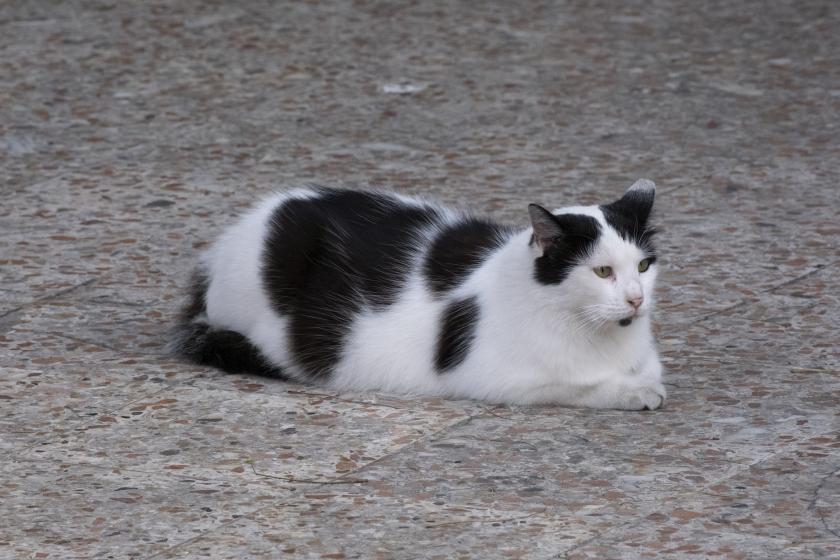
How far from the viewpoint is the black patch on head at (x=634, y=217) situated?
4.79m

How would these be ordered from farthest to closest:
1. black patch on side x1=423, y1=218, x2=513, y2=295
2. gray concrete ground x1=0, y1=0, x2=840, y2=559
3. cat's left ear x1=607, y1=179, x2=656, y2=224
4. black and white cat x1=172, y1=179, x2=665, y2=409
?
black patch on side x1=423, y1=218, x2=513, y2=295, cat's left ear x1=607, y1=179, x2=656, y2=224, black and white cat x1=172, y1=179, x2=665, y2=409, gray concrete ground x1=0, y1=0, x2=840, y2=559

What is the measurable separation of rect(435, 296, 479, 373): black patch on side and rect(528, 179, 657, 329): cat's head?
0.32m

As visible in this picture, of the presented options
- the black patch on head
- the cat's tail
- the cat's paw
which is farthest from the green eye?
the cat's tail

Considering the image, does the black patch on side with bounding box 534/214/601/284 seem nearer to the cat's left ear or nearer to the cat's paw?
the cat's left ear

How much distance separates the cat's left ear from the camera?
4.89 metres

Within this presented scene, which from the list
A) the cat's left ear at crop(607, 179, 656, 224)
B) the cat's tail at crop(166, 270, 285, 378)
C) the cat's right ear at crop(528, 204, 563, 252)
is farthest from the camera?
the cat's tail at crop(166, 270, 285, 378)

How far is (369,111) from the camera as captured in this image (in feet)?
28.6

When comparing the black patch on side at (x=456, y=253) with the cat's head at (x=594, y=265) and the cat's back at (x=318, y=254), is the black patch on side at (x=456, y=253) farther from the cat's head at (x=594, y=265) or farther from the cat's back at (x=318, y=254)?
the cat's head at (x=594, y=265)

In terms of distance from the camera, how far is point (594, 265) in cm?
471

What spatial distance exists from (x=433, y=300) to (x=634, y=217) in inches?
28.6

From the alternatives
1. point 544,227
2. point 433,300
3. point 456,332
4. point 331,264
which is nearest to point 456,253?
point 433,300

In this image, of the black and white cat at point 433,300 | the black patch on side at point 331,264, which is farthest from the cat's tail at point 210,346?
the black patch on side at point 331,264

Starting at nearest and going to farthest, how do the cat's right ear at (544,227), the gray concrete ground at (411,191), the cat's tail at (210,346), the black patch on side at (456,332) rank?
the gray concrete ground at (411,191) → the cat's right ear at (544,227) → the black patch on side at (456,332) → the cat's tail at (210,346)

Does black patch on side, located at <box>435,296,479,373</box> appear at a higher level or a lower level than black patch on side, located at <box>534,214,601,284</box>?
lower
